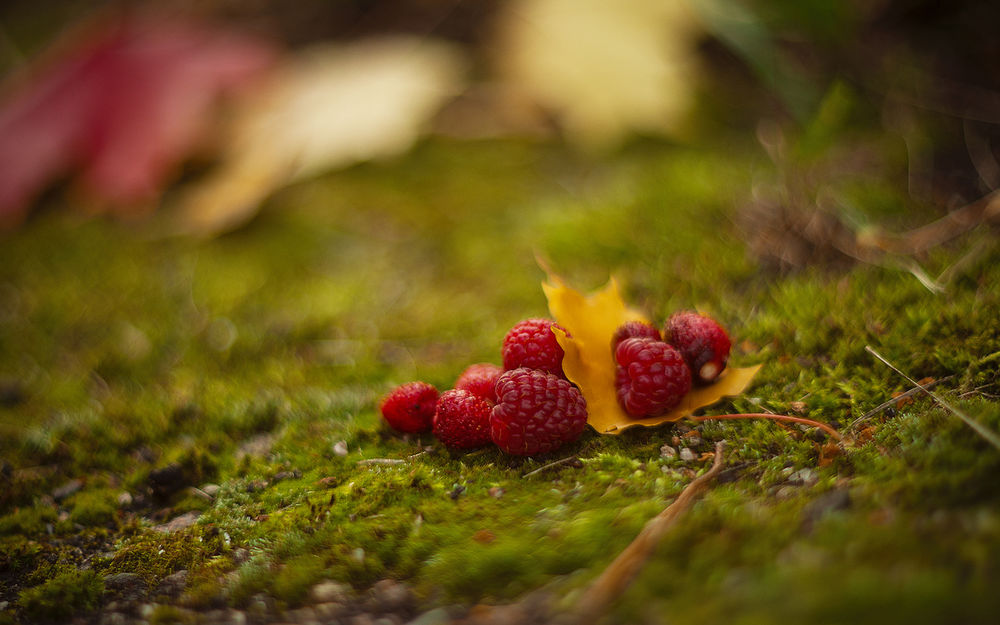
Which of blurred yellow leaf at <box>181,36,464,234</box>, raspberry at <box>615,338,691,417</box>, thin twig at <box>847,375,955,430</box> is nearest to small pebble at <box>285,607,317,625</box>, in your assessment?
raspberry at <box>615,338,691,417</box>

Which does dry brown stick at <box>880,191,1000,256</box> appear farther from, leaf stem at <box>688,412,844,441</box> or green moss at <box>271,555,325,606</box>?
green moss at <box>271,555,325,606</box>

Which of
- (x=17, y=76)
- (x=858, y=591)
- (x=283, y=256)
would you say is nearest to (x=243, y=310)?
(x=283, y=256)

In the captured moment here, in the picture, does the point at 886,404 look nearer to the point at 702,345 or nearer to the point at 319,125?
the point at 702,345

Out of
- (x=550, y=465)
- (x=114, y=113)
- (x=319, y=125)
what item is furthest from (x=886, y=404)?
(x=114, y=113)

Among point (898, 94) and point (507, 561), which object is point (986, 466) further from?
point (898, 94)

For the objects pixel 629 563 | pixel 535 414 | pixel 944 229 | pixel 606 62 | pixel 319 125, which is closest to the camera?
pixel 629 563

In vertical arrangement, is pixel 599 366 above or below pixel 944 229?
below

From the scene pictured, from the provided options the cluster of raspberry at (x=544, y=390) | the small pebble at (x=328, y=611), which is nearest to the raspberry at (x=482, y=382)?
the cluster of raspberry at (x=544, y=390)
